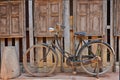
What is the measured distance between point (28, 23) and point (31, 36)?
13.8 inches

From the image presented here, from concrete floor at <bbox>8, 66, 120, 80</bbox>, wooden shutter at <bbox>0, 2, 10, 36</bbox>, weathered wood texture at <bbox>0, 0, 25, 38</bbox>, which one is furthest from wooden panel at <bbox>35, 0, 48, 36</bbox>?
concrete floor at <bbox>8, 66, 120, 80</bbox>

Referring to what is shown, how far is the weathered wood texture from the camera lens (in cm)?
507

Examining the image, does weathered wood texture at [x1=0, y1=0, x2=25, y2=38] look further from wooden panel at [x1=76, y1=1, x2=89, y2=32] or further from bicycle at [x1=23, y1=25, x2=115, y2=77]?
wooden panel at [x1=76, y1=1, x2=89, y2=32]

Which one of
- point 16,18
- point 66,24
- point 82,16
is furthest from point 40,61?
point 82,16

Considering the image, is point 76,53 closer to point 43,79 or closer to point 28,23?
point 43,79

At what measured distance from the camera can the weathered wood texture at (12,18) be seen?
507 centimetres

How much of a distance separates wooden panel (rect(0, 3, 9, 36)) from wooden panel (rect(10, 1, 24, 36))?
12 cm

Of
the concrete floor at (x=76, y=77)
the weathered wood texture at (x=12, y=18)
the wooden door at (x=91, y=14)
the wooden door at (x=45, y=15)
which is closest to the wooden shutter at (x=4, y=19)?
the weathered wood texture at (x=12, y=18)

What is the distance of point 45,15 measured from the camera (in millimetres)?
5031

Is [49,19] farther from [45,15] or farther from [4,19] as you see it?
[4,19]

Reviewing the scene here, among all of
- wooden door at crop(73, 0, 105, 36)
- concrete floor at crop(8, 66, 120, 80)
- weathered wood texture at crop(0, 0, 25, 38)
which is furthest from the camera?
weathered wood texture at crop(0, 0, 25, 38)

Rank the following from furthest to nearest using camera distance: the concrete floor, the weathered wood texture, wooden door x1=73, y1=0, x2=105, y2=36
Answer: the weathered wood texture < wooden door x1=73, y1=0, x2=105, y2=36 < the concrete floor

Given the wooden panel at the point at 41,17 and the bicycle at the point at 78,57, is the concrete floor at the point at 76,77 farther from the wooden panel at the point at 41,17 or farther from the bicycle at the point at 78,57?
the wooden panel at the point at 41,17

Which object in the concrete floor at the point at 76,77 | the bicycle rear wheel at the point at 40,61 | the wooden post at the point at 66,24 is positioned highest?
the wooden post at the point at 66,24
